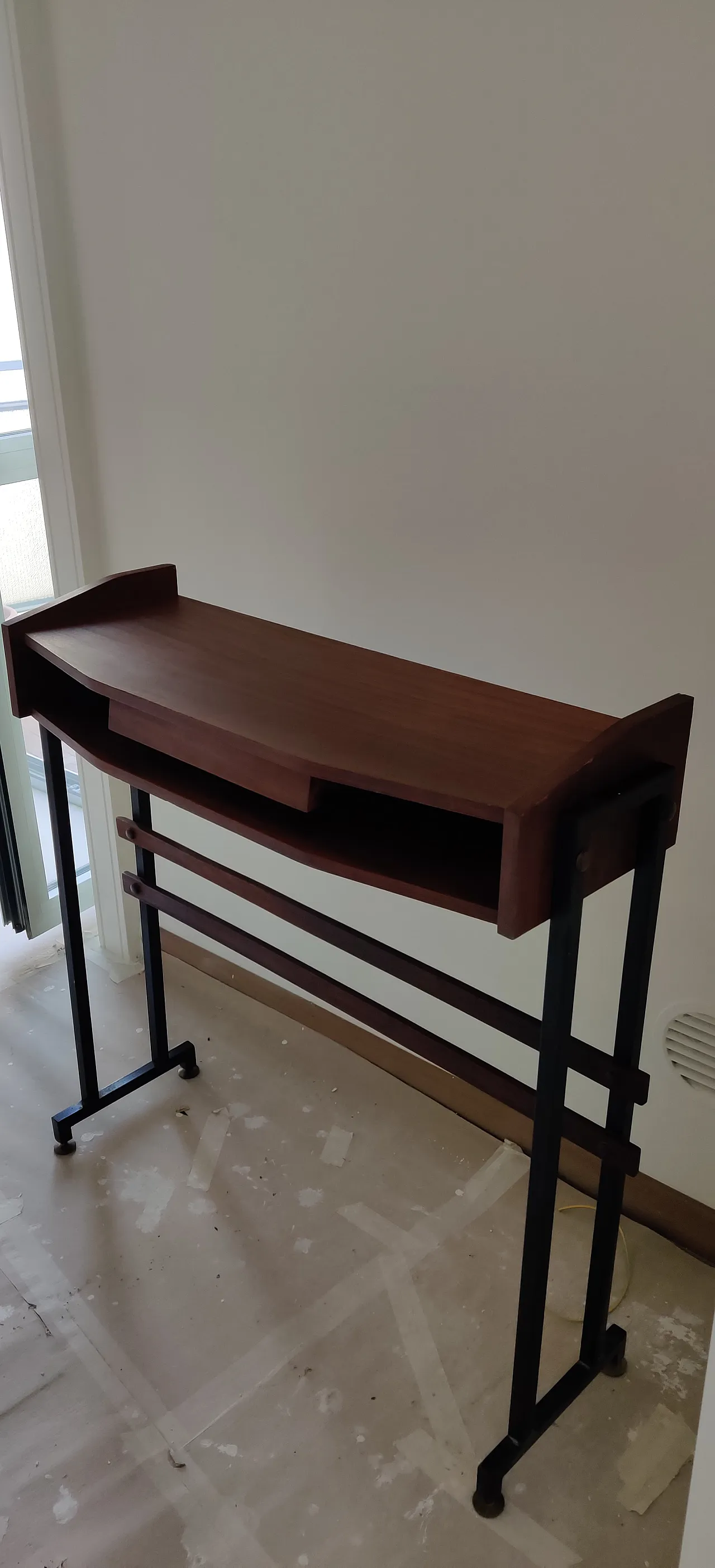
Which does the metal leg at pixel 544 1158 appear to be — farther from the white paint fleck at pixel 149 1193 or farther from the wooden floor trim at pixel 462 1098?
the white paint fleck at pixel 149 1193

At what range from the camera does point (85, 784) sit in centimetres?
262

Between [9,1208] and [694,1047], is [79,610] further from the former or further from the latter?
[694,1047]

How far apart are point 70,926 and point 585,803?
1.23m

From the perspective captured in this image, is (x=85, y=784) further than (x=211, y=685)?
Yes

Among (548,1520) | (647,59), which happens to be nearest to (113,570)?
(647,59)

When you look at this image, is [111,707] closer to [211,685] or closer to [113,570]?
[211,685]

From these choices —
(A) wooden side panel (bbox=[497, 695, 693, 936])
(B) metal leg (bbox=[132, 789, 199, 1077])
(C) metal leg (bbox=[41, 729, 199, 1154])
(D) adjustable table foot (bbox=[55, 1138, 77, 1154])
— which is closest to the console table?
(A) wooden side panel (bbox=[497, 695, 693, 936])

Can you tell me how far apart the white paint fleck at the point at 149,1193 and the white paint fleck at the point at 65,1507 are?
0.46 metres

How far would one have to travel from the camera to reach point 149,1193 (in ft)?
6.70

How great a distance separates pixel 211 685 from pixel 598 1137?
31.5 inches

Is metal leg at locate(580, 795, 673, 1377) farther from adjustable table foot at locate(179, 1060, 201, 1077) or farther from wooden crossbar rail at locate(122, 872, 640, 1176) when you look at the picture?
adjustable table foot at locate(179, 1060, 201, 1077)

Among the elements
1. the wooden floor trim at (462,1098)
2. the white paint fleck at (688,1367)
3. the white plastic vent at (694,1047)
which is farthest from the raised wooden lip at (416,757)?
the white paint fleck at (688,1367)

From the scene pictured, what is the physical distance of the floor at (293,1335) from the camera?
150cm

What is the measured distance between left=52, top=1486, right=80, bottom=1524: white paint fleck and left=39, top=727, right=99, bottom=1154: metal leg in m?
0.68
